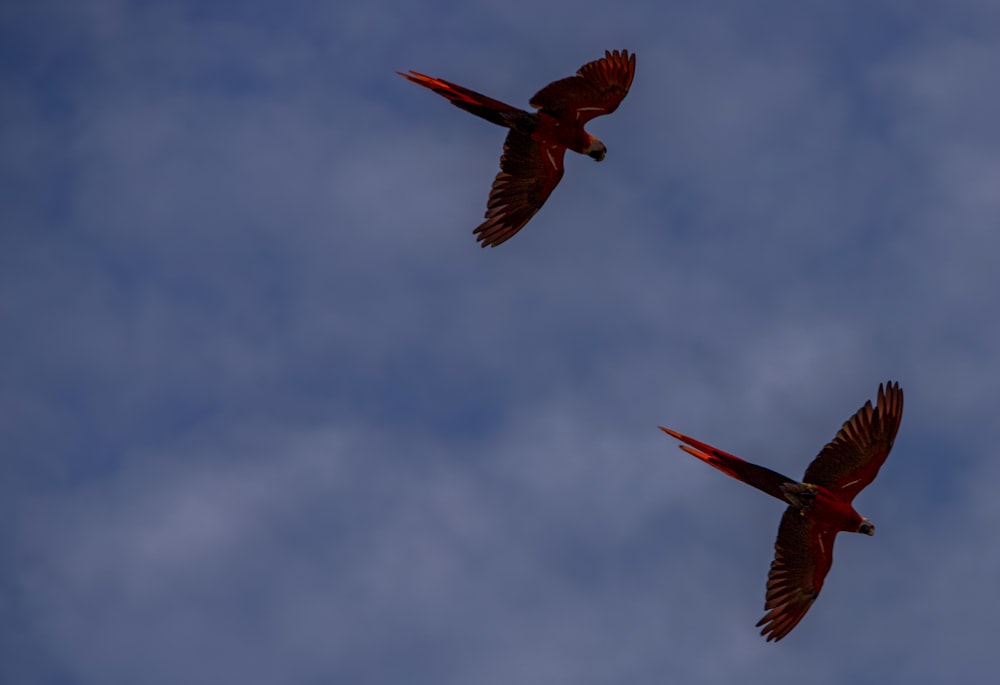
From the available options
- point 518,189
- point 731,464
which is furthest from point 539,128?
point 731,464

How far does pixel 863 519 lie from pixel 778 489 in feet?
5.35

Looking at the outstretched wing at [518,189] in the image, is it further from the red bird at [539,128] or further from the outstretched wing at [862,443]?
the outstretched wing at [862,443]

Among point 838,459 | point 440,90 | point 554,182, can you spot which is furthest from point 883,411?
point 440,90

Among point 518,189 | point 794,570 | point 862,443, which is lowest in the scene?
point 794,570

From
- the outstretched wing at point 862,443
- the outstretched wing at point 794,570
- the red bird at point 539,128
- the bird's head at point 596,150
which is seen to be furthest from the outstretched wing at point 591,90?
the outstretched wing at point 794,570

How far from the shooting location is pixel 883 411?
22.7m

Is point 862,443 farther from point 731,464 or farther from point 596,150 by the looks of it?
point 596,150

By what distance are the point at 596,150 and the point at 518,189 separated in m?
1.47

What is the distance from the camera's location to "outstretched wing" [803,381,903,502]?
74.4 feet

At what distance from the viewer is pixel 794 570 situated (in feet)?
76.0

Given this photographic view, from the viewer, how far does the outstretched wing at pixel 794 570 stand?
2300cm

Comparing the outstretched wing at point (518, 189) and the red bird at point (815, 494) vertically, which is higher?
the outstretched wing at point (518, 189)

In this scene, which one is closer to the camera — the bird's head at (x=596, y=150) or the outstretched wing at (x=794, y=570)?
the outstretched wing at (x=794, y=570)

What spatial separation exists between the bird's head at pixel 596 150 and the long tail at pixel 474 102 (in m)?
1.29
